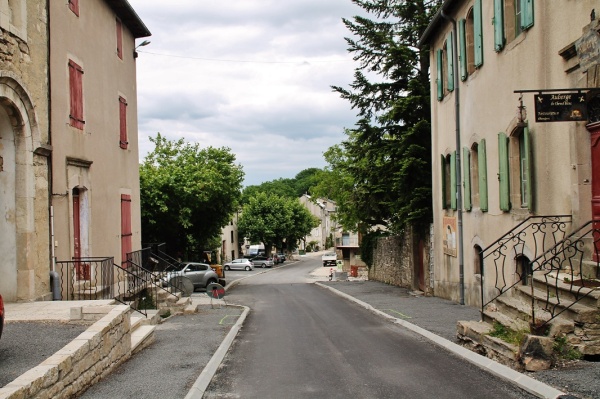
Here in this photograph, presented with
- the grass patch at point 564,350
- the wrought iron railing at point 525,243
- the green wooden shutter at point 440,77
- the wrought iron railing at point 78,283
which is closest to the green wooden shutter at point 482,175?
the wrought iron railing at point 525,243

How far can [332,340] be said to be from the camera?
461 inches

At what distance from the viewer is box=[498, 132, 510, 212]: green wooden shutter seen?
42.3 ft

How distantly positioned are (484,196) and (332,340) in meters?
5.85

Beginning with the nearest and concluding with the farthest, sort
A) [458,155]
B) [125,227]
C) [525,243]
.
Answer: [525,243] < [458,155] < [125,227]

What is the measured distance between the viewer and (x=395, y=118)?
23.7m

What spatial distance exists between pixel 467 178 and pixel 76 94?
10.5m

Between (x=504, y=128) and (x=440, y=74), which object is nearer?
(x=504, y=128)

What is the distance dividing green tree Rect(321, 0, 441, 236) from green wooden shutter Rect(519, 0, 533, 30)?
1079 cm

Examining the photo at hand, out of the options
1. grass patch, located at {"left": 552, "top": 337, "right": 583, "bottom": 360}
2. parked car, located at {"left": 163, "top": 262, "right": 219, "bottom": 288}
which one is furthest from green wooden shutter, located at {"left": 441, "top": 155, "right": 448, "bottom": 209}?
parked car, located at {"left": 163, "top": 262, "right": 219, "bottom": 288}

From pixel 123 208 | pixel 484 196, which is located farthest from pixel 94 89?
pixel 484 196

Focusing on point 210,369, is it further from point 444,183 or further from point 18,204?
point 444,183

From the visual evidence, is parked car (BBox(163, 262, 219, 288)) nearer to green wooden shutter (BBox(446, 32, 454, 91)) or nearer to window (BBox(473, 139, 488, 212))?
green wooden shutter (BBox(446, 32, 454, 91))

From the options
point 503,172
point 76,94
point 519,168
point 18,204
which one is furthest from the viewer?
point 76,94

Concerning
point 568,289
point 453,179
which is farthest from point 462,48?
point 568,289
